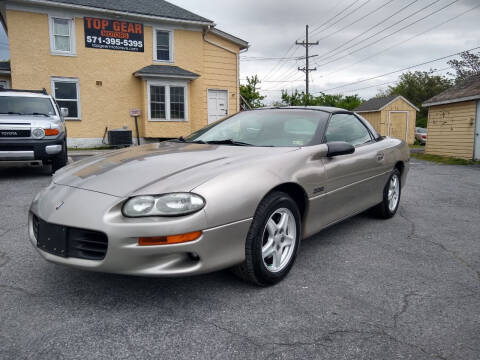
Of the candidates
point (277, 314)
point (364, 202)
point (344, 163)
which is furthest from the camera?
point (364, 202)

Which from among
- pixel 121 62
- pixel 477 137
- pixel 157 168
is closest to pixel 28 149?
pixel 157 168

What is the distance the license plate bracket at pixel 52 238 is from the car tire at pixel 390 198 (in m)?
3.54

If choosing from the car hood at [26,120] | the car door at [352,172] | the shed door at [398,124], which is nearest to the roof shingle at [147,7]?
the car hood at [26,120]

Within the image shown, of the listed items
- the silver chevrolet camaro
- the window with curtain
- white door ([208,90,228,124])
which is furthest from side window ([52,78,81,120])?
the silver chevrolet camaro

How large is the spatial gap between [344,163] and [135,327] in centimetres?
232

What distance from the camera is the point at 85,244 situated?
94.0 inches

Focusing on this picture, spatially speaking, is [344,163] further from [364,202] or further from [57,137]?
[57,137]

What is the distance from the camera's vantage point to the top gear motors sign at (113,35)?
14797 millimetres

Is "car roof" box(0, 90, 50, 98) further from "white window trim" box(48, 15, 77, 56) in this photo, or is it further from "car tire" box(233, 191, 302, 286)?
"car tire" box(233, 191, 302, 286)

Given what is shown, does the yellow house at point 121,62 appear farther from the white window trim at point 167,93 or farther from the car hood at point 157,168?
the car hood at point 157,168

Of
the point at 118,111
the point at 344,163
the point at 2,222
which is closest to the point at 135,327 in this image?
the point at 344,163

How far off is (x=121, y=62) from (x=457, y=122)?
46.1 feet

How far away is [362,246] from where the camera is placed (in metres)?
3.82

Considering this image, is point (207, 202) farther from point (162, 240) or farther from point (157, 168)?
point (157, 168)
